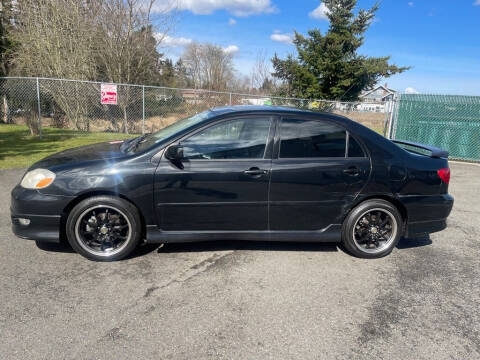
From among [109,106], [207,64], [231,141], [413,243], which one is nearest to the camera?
[231,141]

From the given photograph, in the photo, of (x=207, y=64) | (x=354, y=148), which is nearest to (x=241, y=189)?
(x=354, y=148)

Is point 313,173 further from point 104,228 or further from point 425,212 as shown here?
point 104,228

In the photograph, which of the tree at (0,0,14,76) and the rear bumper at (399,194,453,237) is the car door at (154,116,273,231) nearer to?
the rear bumper at (399,194,453,237)

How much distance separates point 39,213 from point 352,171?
10.5 feet

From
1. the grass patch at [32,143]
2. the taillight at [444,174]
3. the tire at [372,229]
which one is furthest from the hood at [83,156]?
the grass patch at [32,143]

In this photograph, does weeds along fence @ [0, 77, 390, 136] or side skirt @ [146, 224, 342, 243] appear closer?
side skirt @ [146, 224, 342, 243]

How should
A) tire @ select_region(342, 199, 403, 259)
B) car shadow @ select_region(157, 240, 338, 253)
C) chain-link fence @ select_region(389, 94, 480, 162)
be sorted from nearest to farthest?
1. tire @ select_region(342, 199, 403, 259)
2. car shadow @ select_region(157, 240, 338, 253)
3. chain-link fence @ select_region(389, 94, 480, 162)

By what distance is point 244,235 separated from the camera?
142 inches

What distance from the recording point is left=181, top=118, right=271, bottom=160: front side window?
11.4 feet

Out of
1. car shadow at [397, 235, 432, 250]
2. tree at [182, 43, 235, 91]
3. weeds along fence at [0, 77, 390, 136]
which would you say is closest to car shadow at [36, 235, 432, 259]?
car shadow at [397, 235, 432, 250]

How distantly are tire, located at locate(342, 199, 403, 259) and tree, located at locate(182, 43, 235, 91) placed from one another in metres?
30.2

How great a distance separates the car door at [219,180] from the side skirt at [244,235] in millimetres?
54

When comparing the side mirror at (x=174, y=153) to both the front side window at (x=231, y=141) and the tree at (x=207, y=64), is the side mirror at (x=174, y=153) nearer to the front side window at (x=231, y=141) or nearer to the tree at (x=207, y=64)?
the front side window at (x=231, y=141)

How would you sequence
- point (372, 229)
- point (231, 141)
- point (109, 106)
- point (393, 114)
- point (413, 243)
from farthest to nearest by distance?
point (109, 106), point (393, 114), point (413, 243), point (372, 229), point (231, 141)
